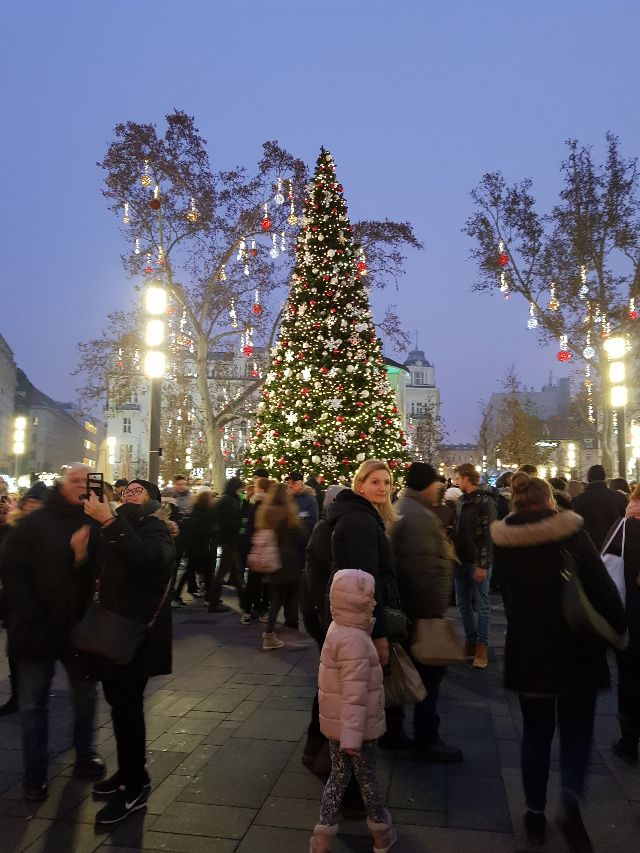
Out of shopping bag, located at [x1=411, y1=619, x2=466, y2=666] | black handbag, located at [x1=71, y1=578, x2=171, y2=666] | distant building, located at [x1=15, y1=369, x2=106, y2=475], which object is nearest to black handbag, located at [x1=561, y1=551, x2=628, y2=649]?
shopping bag, located at [x1=411, y1=619, x2=466, y2=666]

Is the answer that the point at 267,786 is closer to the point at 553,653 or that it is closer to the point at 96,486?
the point at 553,653

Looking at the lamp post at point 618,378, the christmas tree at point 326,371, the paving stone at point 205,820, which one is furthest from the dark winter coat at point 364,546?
the christmas tree at point 326,371

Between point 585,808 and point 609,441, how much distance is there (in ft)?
65.8

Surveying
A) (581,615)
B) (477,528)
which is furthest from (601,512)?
(581,615)

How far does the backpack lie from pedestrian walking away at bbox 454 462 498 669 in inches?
77.1

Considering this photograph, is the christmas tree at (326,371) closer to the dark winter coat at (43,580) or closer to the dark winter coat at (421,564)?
the dark winter coat at (421,564)

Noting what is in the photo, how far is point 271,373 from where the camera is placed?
59.2ft

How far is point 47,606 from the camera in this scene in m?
4.36

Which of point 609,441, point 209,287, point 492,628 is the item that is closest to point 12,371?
point 209,287

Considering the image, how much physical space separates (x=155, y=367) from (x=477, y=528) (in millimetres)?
5076

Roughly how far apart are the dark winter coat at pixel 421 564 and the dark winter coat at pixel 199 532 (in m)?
6.77

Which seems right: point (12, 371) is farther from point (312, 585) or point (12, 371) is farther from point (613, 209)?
point (312, 585)

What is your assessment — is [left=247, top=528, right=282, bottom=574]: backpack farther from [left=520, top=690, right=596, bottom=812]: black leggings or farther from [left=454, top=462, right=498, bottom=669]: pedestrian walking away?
[left=520, top=690, right=596, bottom=812]: black leggings

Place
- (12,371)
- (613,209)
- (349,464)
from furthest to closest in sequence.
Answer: (12,371), (613,209), (349,464)
